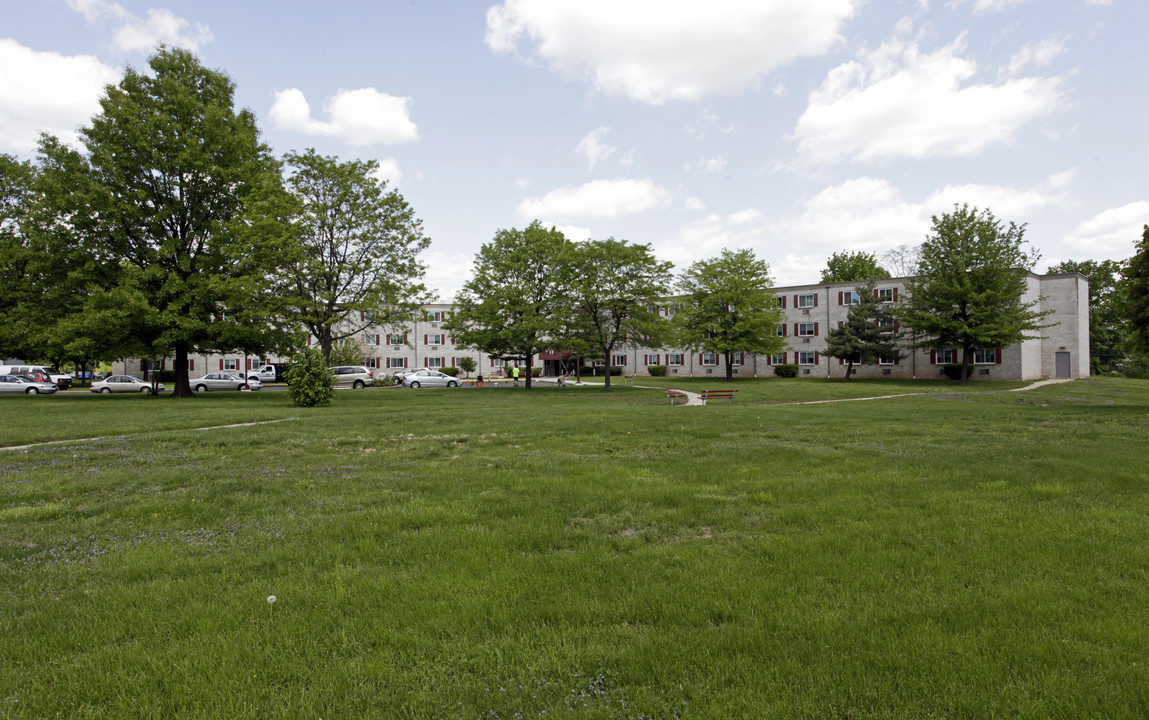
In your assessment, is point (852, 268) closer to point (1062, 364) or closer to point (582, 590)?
point (1062, 364)

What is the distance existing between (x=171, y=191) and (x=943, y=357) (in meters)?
59.6

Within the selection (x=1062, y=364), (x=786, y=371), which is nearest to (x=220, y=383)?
(x=786, y=371)

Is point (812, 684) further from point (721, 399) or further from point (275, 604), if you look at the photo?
point (721, 399)

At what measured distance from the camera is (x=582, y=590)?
459 centimetres

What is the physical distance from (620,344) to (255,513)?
3480cm

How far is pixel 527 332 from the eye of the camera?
121ft

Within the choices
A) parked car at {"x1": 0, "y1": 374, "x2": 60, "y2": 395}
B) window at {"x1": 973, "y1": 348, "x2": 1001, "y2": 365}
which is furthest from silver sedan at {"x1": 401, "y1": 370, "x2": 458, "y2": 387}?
window at {"x1": 973, "y1": 348, "x2": 1001, "y2": 365}

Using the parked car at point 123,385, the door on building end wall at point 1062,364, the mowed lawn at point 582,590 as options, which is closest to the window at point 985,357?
the door on building end wall at point 1062,364

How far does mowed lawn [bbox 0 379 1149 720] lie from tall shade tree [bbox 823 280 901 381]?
149ft

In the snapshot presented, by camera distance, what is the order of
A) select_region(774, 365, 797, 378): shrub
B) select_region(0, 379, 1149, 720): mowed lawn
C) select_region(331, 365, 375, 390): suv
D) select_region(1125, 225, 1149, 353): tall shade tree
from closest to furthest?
select_region(0, 379, 1149, 720): mowed lawn < select_region(1125, 225, 1149, 353): tall shade tree < select_region(331, 365, 375, 390): suv < select_region(774, 365, 797, 378): shrub

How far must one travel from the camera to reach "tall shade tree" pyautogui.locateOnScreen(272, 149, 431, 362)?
30922mm

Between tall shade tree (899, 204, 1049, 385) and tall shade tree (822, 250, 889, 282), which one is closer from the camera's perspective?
tall shade tree (899, 204, 1049, 385)

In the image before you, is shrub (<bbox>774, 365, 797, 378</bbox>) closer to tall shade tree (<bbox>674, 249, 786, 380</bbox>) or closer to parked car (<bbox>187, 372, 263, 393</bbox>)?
tall shade tree (<bbox>674, 249, 786, 380</bbox>)

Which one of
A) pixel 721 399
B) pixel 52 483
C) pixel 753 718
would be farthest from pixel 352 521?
pixel 721 399
